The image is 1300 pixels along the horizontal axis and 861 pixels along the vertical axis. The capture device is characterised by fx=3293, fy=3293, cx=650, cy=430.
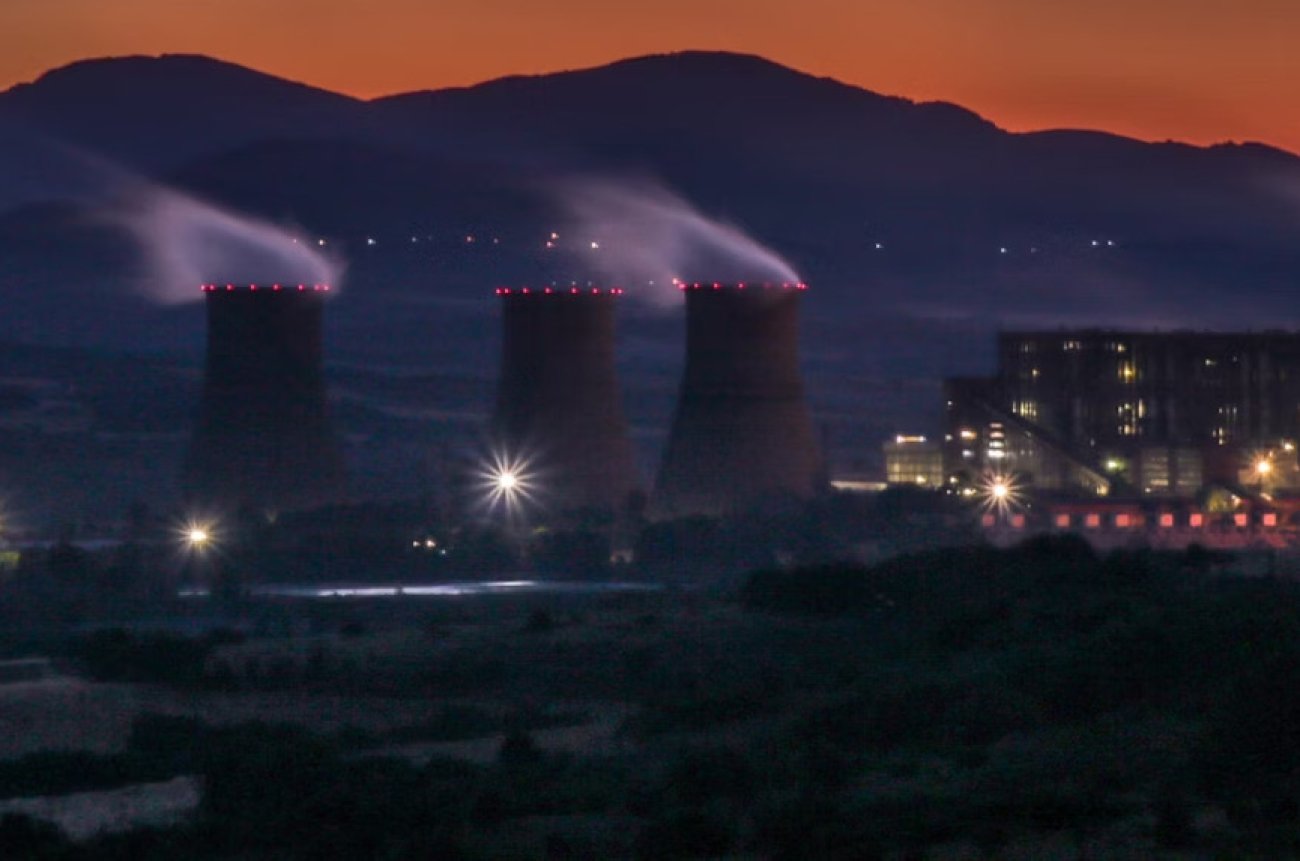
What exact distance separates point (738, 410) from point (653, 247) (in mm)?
19635

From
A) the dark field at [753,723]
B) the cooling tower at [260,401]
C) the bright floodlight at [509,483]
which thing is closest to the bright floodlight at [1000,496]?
the bright floodlight at [509,483]

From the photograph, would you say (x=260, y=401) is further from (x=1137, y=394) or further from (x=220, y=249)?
(x=1137, y=394)

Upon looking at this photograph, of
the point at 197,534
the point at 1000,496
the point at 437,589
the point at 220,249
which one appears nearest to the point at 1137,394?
the point at 1000,496

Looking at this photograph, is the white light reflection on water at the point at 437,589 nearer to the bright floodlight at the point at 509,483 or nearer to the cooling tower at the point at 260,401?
the cooling tower at the point at 260,401

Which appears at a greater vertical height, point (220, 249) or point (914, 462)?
point (220, 249)

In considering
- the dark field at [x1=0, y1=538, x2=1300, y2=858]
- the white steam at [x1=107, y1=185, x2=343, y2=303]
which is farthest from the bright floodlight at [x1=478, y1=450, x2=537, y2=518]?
the dark field at [x1=0, y1=538, x2=1300, y2=858]

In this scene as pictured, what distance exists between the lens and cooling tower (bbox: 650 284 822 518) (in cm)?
4866

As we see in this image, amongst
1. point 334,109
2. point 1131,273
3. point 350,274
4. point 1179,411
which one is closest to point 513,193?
point 350,274

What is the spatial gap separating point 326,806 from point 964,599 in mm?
11340

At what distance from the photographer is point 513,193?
354 feet

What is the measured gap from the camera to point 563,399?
49938mm

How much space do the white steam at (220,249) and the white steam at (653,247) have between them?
606 centimetres

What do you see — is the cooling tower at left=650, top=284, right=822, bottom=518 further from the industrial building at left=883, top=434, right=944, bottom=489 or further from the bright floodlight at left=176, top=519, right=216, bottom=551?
the bright floodlight at left=176, top=519, right=216, bottom=551

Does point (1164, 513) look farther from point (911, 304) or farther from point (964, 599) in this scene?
point (911, 304)
